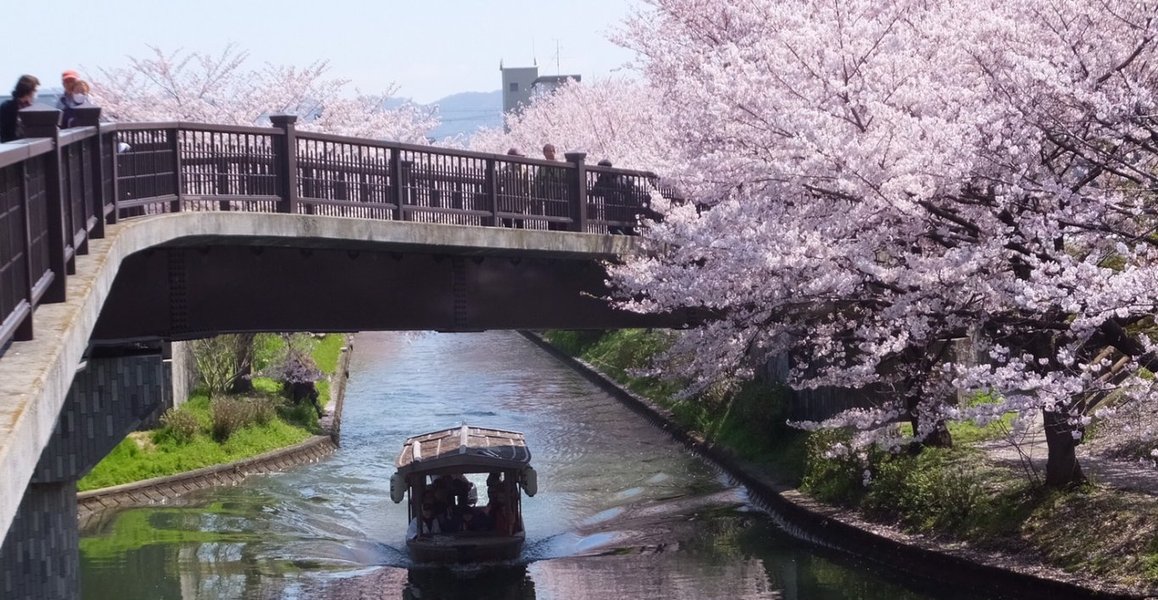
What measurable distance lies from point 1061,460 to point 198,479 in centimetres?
1782

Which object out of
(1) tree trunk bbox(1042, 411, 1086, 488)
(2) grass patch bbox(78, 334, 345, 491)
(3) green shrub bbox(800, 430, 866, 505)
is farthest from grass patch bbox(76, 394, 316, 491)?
(1) tree trunk bbox(1042, 411, 1086, 488)

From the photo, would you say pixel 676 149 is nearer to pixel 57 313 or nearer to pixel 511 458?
pixel 511 458

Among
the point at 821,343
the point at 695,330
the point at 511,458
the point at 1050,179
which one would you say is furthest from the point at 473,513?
the point at 1050,179

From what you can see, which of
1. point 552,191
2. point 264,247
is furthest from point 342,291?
point 552,191

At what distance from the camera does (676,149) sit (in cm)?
2703

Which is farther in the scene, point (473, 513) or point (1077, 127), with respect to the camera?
point (473, 513)

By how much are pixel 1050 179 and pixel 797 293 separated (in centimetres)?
427

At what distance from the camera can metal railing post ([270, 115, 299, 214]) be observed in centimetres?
1784

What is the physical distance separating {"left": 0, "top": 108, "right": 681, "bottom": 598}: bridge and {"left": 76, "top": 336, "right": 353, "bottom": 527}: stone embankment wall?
7.50 metres

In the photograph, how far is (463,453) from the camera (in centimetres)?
2442

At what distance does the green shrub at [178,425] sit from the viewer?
Answer: 30.9 meters

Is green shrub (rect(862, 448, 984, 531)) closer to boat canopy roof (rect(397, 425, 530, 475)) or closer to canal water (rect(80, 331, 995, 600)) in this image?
canal water (rect(80, 331, 995, 600))

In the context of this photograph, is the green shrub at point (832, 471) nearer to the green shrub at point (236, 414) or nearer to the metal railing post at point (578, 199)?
the metal railing post at point (578, 199)

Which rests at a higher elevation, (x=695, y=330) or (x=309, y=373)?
(x=695, y=330)
